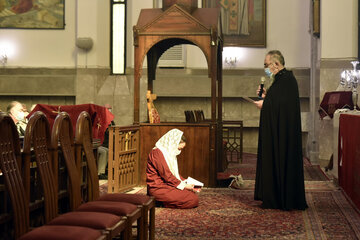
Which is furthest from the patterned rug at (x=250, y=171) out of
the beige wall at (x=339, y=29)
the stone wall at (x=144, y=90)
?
the beige wall at (x=339, y=29)

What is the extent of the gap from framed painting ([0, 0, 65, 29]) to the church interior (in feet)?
0.09

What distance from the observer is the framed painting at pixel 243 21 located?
1616cm

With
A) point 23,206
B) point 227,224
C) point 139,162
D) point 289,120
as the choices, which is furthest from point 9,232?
point 139,162

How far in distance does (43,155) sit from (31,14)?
43.3 ft

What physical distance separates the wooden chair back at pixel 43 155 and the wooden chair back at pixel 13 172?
9.5 inches

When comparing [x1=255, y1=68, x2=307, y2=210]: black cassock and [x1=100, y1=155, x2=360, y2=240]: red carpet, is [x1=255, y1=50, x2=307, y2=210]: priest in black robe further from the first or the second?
[x1=100, y1=155, x2=360, y2=240]: red carpet

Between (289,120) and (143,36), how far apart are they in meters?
3.13

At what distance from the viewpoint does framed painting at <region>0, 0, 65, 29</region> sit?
54.1 ft

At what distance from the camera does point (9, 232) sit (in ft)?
12.6

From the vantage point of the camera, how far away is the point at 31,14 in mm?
16516

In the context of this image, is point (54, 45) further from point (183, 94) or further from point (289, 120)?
point (289, 120)

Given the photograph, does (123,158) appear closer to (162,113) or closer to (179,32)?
(179,32)

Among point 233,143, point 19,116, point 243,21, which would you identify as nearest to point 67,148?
point 19,116

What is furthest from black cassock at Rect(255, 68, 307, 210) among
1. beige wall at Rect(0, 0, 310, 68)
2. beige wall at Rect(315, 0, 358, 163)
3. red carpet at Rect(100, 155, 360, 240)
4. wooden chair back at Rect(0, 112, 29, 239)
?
beige wall at Rect(0, 0, 310, 68)
